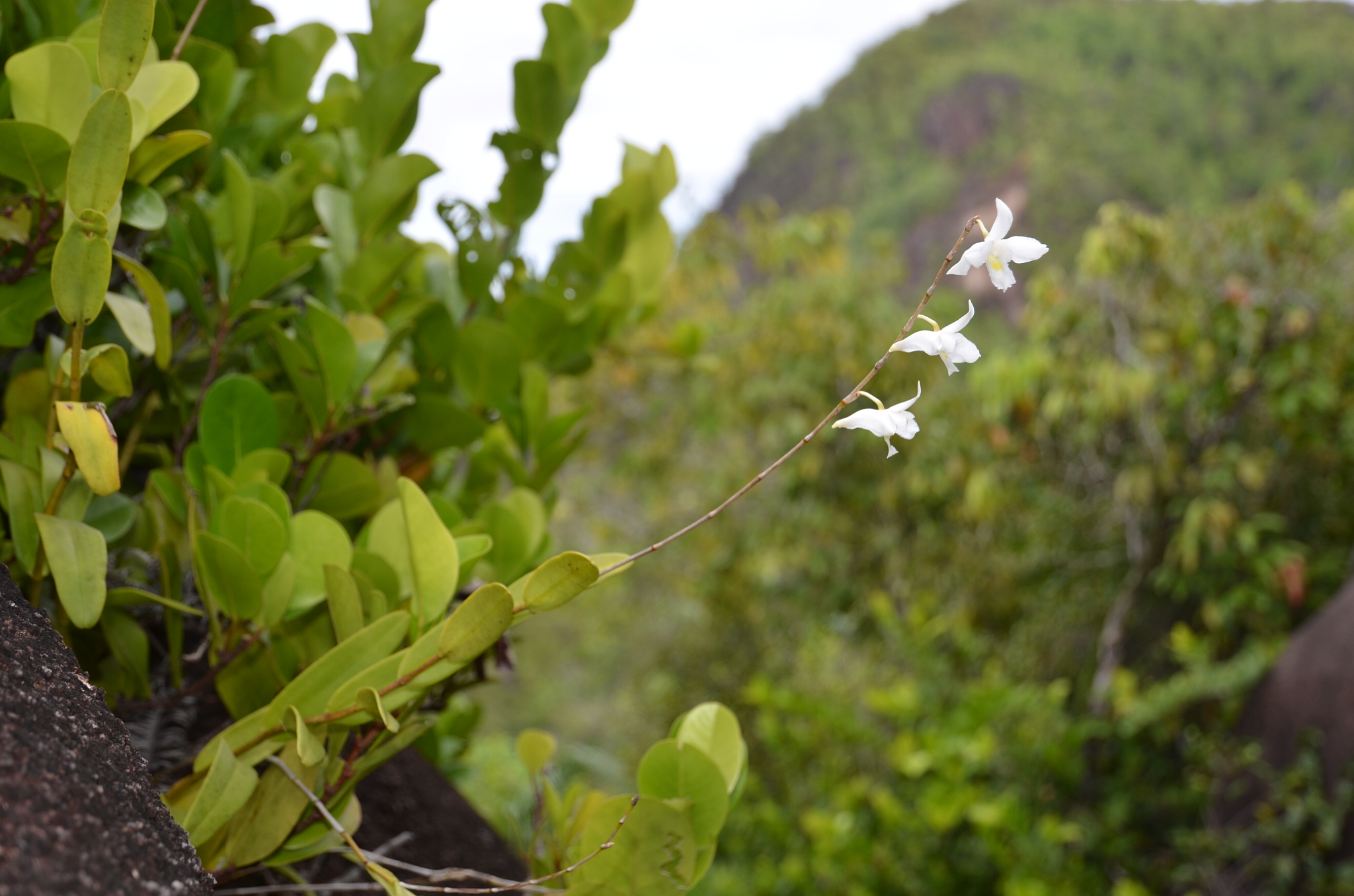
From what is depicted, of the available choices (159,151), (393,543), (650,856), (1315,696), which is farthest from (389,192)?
(1315,696)

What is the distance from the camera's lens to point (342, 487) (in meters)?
0.65

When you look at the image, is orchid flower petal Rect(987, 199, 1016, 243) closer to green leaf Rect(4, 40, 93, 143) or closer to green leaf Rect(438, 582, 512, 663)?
green leaf Rect(438, 582, 512, 663)

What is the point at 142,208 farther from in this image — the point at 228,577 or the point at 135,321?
the point at 228,577

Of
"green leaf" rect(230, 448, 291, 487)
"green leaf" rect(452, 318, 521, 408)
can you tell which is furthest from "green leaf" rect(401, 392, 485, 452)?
"green leaf" rect(230, 448, 291, 487)

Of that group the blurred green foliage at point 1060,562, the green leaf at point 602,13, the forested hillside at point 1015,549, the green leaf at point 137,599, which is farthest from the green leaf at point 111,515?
the blurred green foliage at point 1060,562

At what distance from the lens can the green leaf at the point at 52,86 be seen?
0.46 meters

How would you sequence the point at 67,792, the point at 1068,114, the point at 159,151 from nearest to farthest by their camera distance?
the point at 67,792, the point at 159,151, the point at 1068,114

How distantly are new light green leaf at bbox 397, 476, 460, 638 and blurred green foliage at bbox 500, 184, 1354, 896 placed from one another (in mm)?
2205

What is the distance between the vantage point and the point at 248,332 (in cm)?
63

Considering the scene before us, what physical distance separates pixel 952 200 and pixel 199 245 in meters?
27.1

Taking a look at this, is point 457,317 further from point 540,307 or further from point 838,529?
point 838,529

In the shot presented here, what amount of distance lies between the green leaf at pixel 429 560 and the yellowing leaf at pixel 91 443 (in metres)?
0.14

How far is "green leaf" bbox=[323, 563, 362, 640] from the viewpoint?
0.49 meters

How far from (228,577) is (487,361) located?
27cm
